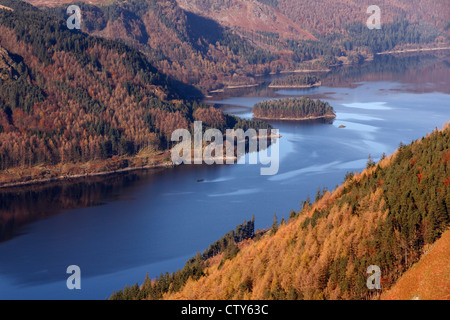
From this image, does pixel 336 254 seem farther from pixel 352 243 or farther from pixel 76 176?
pixel 76 176

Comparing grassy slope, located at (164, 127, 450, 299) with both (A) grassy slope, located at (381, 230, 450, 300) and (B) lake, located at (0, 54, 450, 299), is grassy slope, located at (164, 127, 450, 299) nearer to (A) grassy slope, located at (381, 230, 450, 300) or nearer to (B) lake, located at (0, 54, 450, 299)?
(A) grassy slope, located at (381, 230, 450, 300)

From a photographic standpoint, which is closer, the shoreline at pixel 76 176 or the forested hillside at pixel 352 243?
the forested hillside at pixel 352 243

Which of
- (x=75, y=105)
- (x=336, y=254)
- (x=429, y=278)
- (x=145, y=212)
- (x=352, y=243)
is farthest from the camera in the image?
(x=75, y=105)

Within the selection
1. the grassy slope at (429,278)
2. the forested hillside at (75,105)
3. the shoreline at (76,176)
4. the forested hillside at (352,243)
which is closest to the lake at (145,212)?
the shoreline at (76,176)

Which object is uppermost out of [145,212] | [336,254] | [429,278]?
[429,278]

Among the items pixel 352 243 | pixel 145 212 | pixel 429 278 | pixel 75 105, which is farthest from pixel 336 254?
pixel 75 105

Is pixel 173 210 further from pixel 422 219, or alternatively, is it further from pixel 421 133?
pixel 421 133

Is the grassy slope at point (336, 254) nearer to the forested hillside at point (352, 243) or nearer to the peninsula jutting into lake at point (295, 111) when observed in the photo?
the forested hillside at point (352, 243)
